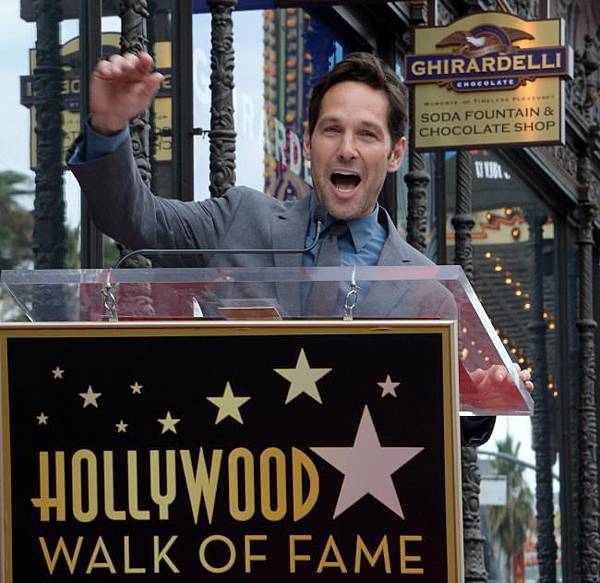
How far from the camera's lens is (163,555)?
2.68m

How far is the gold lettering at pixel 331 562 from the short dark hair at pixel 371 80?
1099 millimetres

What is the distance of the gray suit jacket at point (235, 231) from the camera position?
2.80 meters

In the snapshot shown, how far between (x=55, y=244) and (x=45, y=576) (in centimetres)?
438

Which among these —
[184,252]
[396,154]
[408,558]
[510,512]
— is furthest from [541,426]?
[408,558]

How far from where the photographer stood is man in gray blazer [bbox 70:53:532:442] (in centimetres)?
321

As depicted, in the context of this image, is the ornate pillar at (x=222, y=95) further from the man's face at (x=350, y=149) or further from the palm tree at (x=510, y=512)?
the palm tree at (x=510, y=512)

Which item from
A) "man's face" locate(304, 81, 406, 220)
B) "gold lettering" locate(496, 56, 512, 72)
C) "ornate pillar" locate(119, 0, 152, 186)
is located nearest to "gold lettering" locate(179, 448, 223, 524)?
"man's face" locate(304, 81, 406, 220)

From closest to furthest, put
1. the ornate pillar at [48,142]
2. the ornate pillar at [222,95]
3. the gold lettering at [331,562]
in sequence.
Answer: the gold lettering at [331,562] → the ornate pillar at [48,142] → the ornate pillar at [222,95]

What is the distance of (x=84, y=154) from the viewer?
118 inches

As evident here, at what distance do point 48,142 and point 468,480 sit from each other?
4241 millimetres

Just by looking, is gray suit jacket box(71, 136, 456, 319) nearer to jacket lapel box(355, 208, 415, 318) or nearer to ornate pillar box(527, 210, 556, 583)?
jacket lapel box(355, 208, 415, 318)

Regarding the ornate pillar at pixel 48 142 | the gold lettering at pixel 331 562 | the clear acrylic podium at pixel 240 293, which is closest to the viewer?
the gold lettering at pixel 331 562

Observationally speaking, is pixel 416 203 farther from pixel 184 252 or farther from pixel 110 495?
pixel 110 495

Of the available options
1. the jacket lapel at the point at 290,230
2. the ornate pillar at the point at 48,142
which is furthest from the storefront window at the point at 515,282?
the jacket lapel at the point at 290,230
